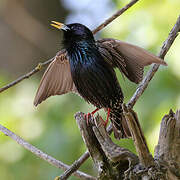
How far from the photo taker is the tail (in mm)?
4066

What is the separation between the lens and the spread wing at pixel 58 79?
14.1 ft

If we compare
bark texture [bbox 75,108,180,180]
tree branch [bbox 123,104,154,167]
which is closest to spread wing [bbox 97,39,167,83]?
bark texture [bbox 75,108,180,180]

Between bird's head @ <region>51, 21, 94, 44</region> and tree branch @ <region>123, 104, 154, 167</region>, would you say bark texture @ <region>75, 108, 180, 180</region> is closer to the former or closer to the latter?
tree branch @ <region>123, 104, 154, 167</region>

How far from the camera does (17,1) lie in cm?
669

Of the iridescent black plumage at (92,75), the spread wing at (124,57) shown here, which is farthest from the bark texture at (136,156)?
the iridescent black plumage at (92,75)

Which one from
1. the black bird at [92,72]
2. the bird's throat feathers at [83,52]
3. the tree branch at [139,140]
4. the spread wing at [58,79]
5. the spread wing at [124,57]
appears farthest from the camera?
the spread wing at [58,79]

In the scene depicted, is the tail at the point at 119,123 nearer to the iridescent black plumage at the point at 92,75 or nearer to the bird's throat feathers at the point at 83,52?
the iridescent black plumage at the point at 92,75

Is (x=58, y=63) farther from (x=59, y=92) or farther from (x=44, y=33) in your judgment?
(x=44, y=33)

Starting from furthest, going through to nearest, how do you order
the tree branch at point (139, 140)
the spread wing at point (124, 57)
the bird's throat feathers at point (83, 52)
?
the bird's throat feathers at point (83, 52) < the spread wing at point (124, 57) < the tree branch at point (139, 140)

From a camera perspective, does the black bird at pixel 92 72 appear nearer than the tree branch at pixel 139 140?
No

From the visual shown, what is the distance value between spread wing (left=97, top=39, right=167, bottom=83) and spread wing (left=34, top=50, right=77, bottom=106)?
45 cm

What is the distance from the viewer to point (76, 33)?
14.3 ft

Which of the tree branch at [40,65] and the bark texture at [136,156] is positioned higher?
the tree branch at [40,65]

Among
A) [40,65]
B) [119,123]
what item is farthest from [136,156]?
[119,123]
